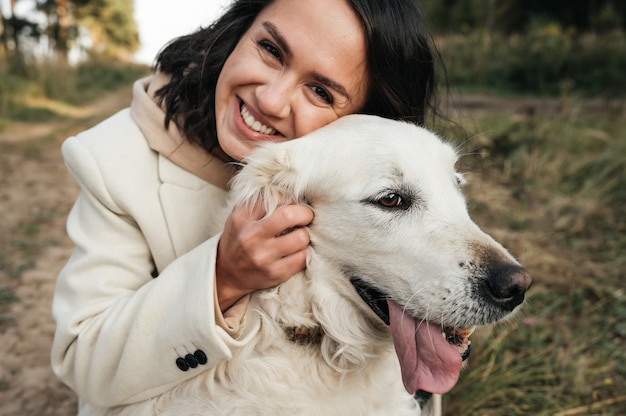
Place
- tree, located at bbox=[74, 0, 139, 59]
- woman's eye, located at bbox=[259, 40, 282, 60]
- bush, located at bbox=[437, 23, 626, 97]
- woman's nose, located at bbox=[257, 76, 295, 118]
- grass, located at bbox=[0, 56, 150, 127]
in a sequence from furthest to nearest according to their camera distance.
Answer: tree, located at bbox=[74, 0, 139, 59] → bush, located at bbox=[437, 23, 626, 97] → grass, located at bbox=[0, 56, 150, 127] → woman's eye, located at bbox=[259, 40, 282, 60] → woman's nose, located at bbox=[257, 76, 295, 118]

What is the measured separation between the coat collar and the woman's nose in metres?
0.36

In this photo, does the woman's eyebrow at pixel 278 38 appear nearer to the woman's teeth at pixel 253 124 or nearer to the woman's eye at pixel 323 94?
the woman's eye at pixel 323 94

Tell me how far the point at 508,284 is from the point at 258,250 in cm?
75

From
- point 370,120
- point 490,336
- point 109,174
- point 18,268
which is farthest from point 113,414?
point 18,268

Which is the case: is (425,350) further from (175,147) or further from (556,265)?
(556,265)

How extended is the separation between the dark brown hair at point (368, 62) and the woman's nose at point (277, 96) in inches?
12.8

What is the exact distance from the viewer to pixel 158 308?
5.30 feet

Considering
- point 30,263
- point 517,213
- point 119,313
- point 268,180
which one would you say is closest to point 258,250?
point 268,180

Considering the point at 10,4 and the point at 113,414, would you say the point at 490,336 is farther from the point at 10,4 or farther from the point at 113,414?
the point at 10,4

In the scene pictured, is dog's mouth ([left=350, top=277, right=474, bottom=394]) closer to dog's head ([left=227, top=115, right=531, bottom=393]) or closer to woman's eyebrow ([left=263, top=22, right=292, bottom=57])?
dog's head ([left=227, top=115, right=531, bottom=393])

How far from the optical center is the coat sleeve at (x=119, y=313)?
1.54 meters

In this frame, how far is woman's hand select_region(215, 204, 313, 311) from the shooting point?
1.55 meters

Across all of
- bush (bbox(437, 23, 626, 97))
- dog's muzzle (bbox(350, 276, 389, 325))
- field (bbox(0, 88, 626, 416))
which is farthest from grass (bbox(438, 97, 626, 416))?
bush (bbox(437, 23, 626, 97))

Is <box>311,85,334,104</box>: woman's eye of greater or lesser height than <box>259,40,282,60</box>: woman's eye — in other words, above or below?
below
